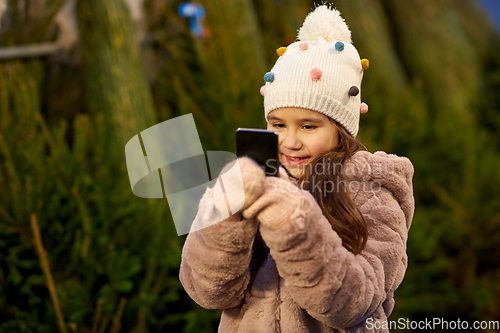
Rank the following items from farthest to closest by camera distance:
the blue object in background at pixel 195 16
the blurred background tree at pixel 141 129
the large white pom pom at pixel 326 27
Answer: the blue object in background at pixel 195 16
the blurred background tree at pixel 141 129
the large white pom pom at pixel 326 27

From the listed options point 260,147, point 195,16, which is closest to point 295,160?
point 260,147

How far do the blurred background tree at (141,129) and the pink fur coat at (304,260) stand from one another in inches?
39.2

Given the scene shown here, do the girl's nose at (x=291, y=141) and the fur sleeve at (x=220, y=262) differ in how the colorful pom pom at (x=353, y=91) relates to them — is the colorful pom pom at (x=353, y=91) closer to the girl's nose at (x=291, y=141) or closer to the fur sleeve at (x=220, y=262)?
the girl's nose at (x=291, y=141)

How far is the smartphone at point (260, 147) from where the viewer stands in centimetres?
95

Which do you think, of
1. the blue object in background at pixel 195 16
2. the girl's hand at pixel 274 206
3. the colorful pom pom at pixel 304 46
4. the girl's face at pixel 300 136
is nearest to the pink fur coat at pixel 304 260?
the girl's hand at pixel 274 206

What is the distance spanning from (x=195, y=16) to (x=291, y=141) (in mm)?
2667

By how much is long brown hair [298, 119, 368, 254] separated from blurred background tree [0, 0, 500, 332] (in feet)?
3.44

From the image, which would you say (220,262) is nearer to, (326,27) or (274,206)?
(274,206)

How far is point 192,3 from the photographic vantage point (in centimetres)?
364

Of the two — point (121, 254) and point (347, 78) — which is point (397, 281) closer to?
point (347, 78)

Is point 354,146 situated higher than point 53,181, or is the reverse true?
point 354,146

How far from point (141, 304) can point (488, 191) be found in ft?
11.5

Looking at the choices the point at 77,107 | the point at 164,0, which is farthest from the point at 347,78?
the point at 164,0

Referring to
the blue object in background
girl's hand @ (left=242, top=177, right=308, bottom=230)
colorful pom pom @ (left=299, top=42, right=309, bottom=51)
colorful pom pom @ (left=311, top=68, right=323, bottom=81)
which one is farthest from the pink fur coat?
the blue object in background
